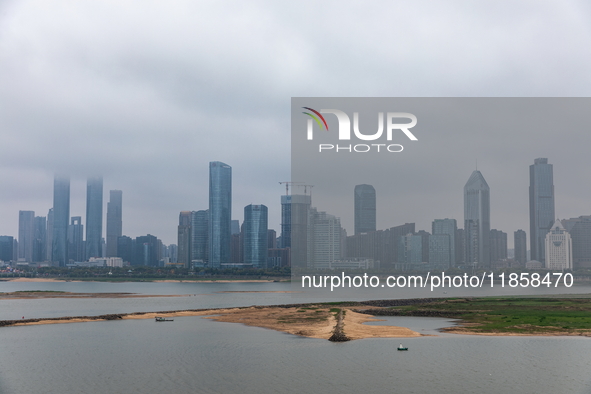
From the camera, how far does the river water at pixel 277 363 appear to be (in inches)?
1486

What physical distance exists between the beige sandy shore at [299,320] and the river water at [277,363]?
11.3 ft

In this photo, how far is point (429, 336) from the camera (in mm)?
60625

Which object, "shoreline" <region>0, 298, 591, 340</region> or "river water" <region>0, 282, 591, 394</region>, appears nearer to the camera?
"river water" <region>0, 282, 591, 394</region>

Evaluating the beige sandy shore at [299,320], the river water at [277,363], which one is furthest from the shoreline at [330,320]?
the river water at [277,363]

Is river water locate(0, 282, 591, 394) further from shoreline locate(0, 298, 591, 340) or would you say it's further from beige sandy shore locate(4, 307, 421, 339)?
shoreline locate(0, 298, 591, 340)

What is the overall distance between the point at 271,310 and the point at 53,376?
53925mm

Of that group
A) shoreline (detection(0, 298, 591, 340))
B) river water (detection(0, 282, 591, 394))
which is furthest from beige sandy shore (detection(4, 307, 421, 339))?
river water (detection(0, 282, 591, 394))

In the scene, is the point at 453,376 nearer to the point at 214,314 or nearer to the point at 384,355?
the point at 384,355

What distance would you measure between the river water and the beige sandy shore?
3435 mm

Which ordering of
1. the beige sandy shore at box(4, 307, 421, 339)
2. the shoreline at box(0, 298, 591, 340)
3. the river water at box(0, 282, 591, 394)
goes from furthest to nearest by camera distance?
the beige sandy shore at box(4, 307, 421, 339), the shoreline at box(0, 298, 591, 340), the river water at box(0, 282, 591, 394)

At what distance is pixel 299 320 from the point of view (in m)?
77.9

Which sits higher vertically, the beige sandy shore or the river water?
the river water

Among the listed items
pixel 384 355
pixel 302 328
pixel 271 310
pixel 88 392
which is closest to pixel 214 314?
pixel 271 310

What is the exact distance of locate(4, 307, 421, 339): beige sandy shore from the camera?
206 ft
